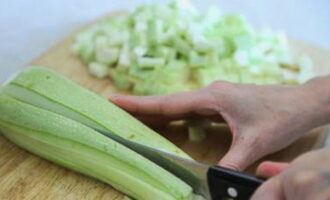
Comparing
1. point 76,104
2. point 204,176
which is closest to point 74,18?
point 76,104

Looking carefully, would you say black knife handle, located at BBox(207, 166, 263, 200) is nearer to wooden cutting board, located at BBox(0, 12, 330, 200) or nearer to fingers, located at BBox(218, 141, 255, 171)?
fingers, located at BBox(218, 141, 255, 171)

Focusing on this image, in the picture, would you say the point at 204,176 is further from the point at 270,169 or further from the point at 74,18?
the point at 74,18

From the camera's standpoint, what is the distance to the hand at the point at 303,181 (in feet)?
2.55

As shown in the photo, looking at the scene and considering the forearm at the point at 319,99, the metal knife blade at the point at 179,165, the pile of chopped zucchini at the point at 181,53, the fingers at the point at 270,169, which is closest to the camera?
the fingers at the point at 270,169

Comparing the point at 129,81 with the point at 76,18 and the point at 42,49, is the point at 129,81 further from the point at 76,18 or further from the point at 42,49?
the point at 76,18

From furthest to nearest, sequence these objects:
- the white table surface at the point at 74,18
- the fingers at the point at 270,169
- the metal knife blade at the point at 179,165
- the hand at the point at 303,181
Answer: the white table surface at the point at 74,18
the metal knife blade at the point at 179,165
the fingers at the point at 270,169
the hand at the point at 303,181

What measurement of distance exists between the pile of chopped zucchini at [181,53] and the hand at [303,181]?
2.27 ft

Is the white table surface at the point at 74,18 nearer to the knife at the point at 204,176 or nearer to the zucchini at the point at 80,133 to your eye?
the zucchini at the point at 80,133

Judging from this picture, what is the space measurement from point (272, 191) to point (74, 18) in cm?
135

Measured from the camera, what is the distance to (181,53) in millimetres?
1636

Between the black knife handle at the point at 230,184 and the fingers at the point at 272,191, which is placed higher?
the fingers at the point at 272,191

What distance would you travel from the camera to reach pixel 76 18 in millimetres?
2037

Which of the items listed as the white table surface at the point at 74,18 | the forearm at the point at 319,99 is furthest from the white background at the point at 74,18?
the forearm at the point at 319,99

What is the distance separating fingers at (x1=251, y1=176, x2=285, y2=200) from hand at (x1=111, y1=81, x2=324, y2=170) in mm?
320
